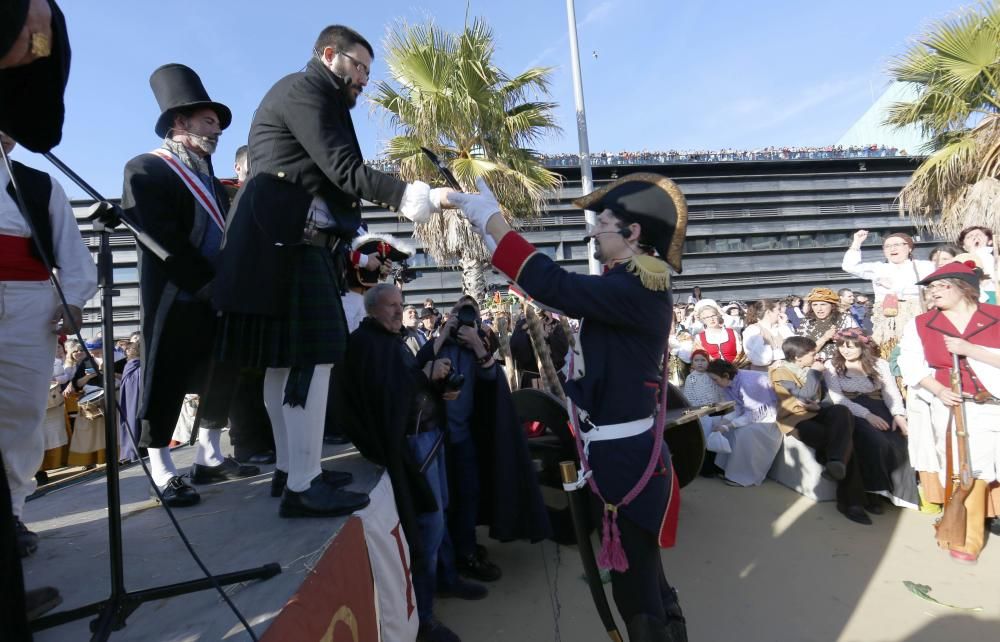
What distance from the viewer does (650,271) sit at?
1.88 m

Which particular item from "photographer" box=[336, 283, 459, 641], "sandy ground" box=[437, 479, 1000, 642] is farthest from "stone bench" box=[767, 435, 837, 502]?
"photographer" box=[336, 283, 459, 641]

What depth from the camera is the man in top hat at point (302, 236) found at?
75.8 inches

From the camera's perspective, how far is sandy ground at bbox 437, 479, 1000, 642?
295 centimetres

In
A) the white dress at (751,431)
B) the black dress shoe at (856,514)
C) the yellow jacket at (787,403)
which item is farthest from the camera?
the white dress at (751,431)

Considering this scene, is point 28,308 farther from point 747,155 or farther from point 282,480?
point 747,155

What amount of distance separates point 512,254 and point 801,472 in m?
4.48

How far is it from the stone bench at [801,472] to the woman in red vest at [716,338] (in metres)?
1.55

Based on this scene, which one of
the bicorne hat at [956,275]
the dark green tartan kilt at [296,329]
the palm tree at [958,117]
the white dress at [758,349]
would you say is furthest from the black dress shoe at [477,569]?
the palm tree at [958,117]

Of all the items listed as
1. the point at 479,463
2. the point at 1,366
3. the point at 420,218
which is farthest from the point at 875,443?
the point at 1,366

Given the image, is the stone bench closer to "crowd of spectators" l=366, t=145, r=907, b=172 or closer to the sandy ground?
the sandy ground

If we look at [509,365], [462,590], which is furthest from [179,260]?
Result: [509,365]

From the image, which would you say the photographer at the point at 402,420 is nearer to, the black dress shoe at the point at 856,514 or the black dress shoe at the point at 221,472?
the black dress shoe at the point at 221,472

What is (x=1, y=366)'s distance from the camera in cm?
163

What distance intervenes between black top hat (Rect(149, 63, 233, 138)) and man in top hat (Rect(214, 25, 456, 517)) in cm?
55
